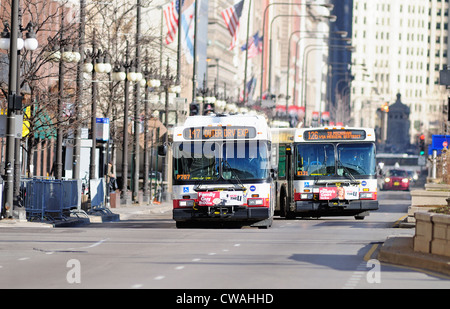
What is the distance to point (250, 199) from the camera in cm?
3247

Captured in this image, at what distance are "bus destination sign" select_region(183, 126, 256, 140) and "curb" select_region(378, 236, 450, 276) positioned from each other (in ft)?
33.3

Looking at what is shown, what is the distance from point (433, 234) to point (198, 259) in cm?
415

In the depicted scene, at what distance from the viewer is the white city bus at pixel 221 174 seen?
32.3 metres

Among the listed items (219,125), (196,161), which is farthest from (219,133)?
(196,161)

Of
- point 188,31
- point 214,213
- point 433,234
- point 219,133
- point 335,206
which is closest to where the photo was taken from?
point 433,234

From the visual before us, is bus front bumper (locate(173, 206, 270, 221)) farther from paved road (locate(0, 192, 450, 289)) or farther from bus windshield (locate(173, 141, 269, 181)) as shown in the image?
bus windshield (locate(173, 141, 269, 181))

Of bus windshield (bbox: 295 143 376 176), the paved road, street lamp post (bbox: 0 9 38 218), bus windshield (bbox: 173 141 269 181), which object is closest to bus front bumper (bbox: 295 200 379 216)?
bus windshield (bbox: 295 143 376 176)

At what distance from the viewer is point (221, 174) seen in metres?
32.4

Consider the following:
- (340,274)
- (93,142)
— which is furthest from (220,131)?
(340,274)

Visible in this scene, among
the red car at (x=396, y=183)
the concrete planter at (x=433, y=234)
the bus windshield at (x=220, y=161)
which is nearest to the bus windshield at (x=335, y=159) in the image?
the bus windshield at (x=220, y=161)

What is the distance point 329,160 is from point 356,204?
1.69 m

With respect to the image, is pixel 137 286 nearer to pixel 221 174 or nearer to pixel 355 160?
pixel 221 174

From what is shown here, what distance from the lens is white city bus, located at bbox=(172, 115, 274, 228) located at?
32.3 m
